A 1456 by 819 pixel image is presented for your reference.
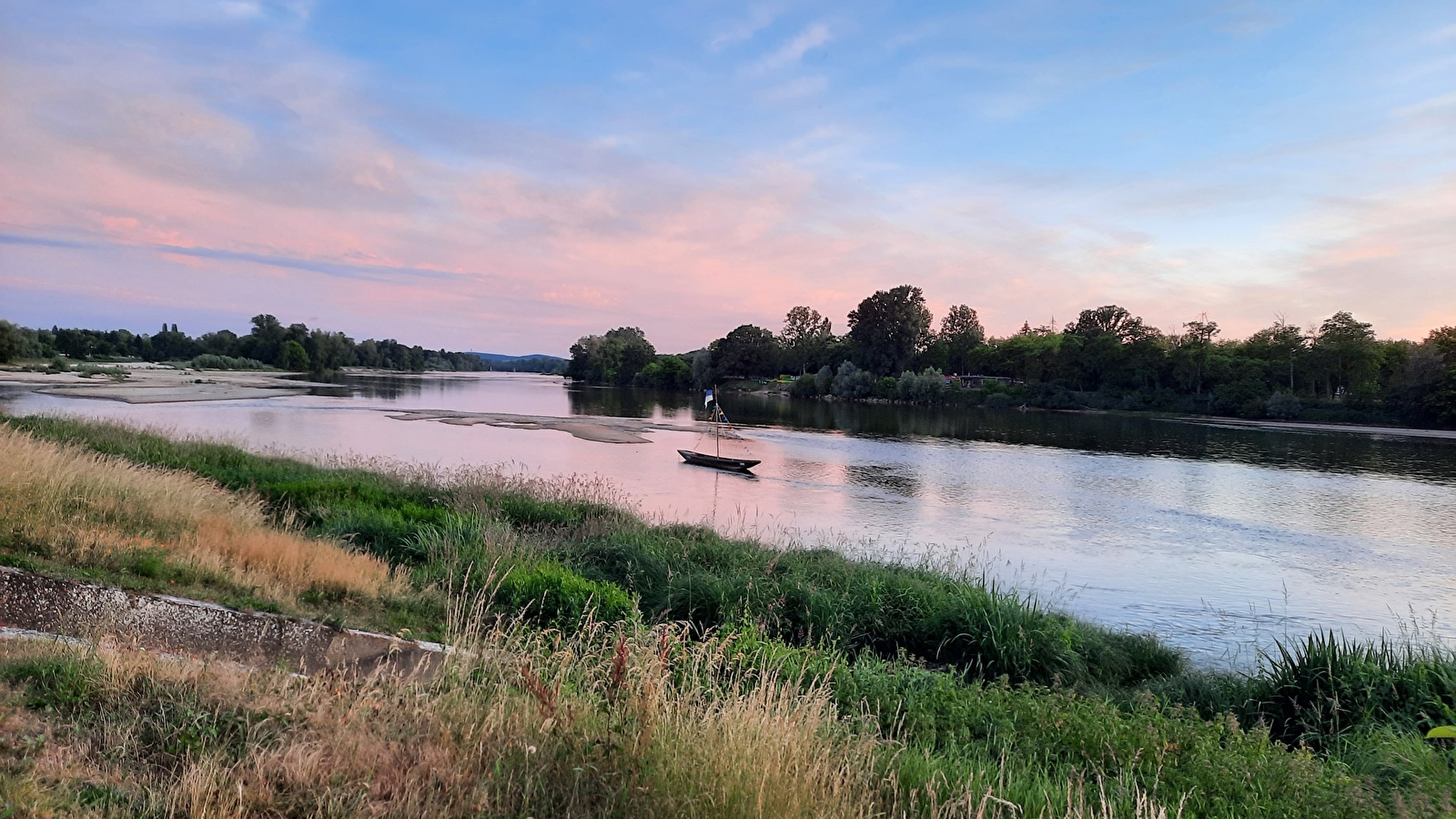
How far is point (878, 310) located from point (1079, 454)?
242ft

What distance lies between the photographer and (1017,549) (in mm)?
20234

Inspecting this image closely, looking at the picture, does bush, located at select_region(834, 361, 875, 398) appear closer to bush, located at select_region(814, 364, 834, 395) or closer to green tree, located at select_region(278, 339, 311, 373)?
bush, located at select_region(814, 364, 834, 395)

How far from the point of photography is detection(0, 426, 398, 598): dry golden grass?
306 inches

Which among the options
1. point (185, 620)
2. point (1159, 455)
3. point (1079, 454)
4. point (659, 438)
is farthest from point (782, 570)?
point (1159, 455)

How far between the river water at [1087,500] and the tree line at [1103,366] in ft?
58.7

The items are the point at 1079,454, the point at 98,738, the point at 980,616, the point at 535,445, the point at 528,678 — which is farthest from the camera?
the point at 1079,454

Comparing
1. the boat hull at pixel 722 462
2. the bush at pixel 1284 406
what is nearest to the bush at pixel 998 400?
the bush at pixel 1284 406

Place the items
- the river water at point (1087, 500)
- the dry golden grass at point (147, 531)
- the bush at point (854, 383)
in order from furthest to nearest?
1. the bush at point (854, 383)
2. the river water at point (1087, 500)
3. the dry golden grass at point (147, 531)

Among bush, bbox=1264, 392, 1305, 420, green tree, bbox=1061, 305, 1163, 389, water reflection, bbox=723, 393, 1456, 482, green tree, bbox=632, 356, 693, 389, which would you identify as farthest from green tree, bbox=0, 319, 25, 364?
bush, bbox=1264, 392, 1305, 420

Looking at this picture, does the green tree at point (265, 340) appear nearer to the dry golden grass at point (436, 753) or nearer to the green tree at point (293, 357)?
the green tree at point (293, 357)

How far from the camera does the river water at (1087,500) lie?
53.7 feet

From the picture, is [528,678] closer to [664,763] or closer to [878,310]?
[664,763]

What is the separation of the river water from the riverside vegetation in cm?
399

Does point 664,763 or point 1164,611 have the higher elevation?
point 664,763
